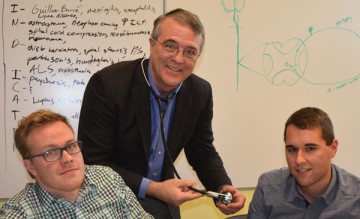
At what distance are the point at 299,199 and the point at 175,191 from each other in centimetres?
59

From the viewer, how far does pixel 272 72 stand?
9.32 feet

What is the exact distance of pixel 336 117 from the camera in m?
2.96

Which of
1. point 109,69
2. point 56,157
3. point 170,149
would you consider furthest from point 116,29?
point 56,157

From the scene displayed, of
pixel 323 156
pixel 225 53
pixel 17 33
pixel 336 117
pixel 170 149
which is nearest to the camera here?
pixel 323 156

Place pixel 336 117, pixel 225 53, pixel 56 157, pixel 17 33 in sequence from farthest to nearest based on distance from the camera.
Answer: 1. pixel 336 117
2. pixel 225 53
3. pixel 17 33
4. pixel 56 157

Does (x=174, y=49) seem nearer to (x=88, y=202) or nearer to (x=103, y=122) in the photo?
(x=103, y=122)

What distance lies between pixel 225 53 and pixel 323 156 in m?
1.20

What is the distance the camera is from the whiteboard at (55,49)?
249 cm

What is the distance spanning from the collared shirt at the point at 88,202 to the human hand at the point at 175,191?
99mm

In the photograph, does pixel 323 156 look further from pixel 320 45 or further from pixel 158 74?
pixel 320 45

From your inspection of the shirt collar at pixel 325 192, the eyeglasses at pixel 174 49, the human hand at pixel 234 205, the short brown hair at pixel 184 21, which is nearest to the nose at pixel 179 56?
the eyeglasses at pixel 174 49

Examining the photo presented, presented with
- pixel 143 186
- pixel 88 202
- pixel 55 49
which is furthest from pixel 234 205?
pixel 55 49

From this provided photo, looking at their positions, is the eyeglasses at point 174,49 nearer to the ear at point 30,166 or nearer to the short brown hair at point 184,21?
the short brown hair at point 184,21

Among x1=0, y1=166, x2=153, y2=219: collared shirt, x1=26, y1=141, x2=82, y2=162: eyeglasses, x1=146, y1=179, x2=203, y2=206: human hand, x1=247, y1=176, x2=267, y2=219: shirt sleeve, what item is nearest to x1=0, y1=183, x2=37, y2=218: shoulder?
x1=0, y1=166, x2=153, y2=219: collared shirt
